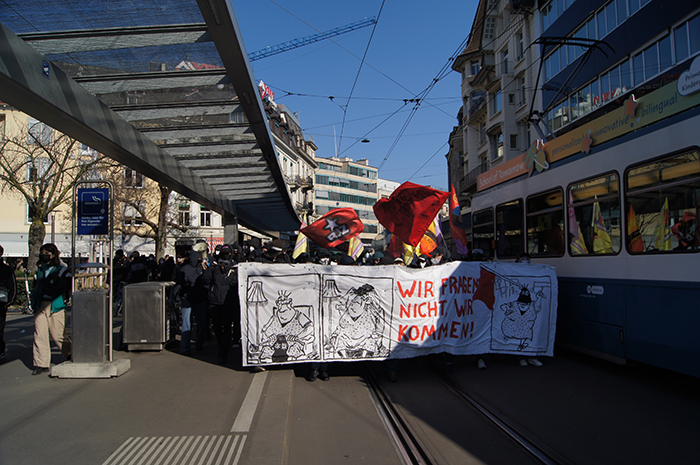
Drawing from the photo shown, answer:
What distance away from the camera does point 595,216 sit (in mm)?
7203

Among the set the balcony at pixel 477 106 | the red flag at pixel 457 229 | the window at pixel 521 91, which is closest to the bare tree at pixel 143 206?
the red flag at pixel 457 229

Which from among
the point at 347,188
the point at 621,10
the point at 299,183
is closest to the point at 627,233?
the point at 621,10

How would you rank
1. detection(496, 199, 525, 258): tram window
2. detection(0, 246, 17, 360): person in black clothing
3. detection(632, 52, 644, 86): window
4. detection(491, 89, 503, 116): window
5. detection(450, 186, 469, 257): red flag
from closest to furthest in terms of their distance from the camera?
detection(0, 246, 17, 360): person in black clothing < detection(496, 199, 525, 258): tram window < detection(450, 186, 469, 257): red flag < detection(632, 52, 644, 86): window < detection(491, 89, 503, 116): window

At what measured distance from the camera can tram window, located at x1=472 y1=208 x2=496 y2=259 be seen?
1059cm

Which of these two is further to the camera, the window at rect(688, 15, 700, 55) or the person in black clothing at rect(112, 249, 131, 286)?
the window at rect(688, 15, 700, 55)

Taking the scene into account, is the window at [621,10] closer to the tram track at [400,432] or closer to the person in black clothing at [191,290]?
the person in black clothing at [191,290]

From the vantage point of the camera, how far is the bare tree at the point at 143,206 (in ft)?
95.7

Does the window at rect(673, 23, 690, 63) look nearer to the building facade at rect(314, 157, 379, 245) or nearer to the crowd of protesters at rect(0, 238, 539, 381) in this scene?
the crowd of protesters at rect(0, 238, 539, 381)

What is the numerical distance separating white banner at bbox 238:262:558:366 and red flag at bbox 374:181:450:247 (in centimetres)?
175

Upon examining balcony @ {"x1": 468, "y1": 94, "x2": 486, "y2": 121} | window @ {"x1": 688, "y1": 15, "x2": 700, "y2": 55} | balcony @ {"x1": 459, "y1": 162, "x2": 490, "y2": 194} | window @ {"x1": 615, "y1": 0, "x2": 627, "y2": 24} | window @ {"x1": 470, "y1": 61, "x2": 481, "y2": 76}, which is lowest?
balcony @ {"x1": 459, "y1": 162, "x2": 490, "y2": 194}

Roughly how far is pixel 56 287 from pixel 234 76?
4.00 metres

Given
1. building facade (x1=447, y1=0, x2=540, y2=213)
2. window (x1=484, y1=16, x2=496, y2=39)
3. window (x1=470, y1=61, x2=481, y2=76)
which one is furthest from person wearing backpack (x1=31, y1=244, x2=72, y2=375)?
window (x1=470, y1=61, x2=481, y2=76)

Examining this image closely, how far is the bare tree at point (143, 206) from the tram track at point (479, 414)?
2434 centimetres

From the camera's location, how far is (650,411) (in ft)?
17.1
